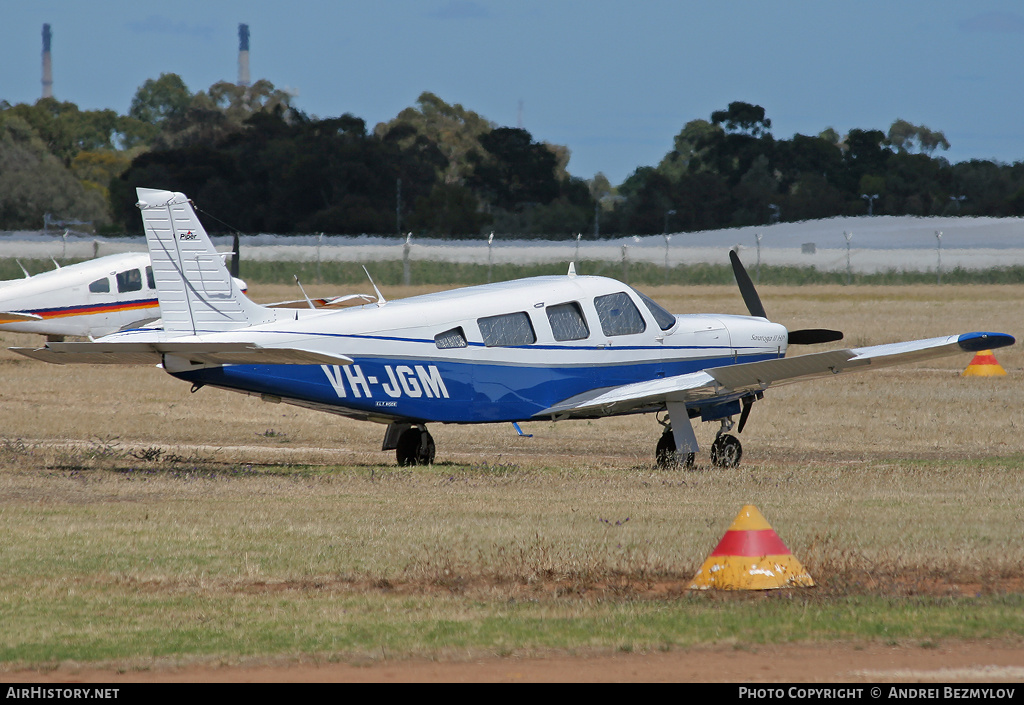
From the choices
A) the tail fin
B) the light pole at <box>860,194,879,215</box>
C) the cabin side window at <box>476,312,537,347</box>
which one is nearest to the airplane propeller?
the cabin side window at <box>476,312,537,347</box>

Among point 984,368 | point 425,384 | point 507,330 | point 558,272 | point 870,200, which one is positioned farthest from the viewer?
point 870,200

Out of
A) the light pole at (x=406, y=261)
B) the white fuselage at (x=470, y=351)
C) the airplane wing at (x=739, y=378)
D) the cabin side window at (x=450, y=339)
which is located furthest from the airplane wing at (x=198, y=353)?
the light pole at (x=406, y=261)

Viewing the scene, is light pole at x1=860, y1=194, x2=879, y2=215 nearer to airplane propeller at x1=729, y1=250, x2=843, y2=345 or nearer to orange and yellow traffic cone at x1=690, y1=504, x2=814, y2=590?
airplane propeller at x1=729, y1=250, x2=843, y2=345

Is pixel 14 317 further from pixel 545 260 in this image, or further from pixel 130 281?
pixel 545 260

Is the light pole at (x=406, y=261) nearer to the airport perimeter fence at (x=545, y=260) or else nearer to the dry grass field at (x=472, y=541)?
the airport perimeter fence at (x=545, y=260)

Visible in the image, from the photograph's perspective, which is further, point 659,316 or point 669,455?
point 659,316

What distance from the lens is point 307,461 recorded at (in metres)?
16.6

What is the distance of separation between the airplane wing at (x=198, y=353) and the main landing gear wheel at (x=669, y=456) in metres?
4.03

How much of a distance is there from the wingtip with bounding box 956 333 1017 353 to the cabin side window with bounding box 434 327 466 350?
530 centimetres

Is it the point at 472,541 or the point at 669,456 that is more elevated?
the point at 472,541

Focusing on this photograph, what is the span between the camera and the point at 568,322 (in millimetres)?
15258

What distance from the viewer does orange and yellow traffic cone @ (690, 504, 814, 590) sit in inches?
331

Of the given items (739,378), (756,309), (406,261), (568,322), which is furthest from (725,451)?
(406,261)

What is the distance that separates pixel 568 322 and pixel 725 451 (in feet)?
8.18
